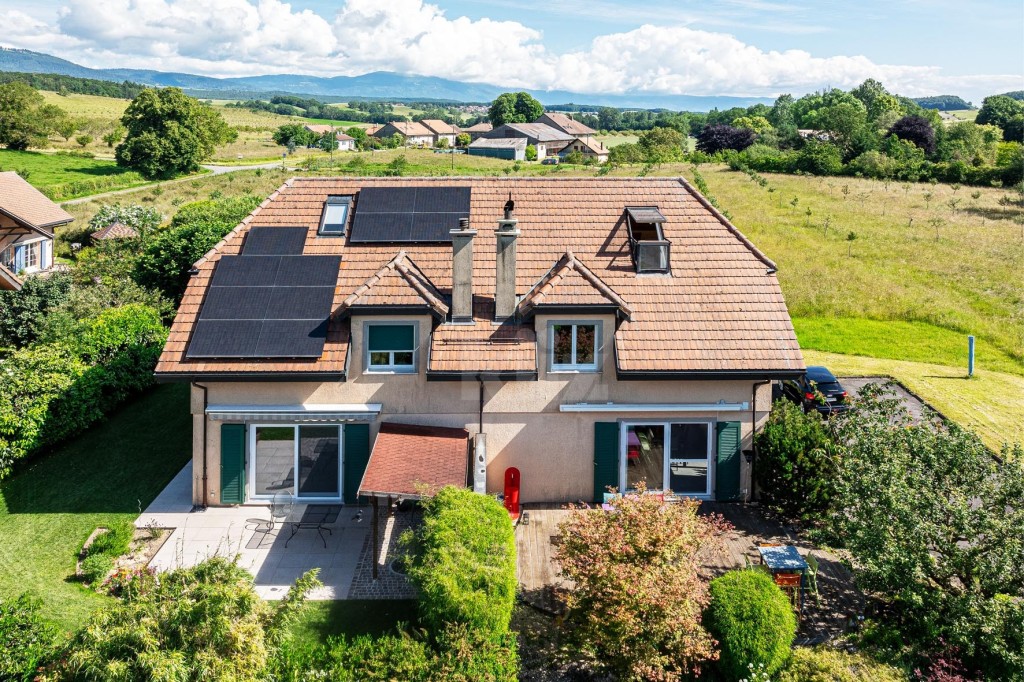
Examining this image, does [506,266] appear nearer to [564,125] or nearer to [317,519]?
[317,519]

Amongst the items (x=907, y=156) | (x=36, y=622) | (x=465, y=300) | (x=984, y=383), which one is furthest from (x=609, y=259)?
(x=907, y=156)

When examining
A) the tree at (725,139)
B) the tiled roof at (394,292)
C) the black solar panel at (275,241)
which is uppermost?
the tree at (725,139)

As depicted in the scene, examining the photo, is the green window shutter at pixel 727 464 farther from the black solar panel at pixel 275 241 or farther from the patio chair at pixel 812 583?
the black solar panel at pixel 275 241

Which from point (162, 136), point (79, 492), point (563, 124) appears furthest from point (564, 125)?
point (79, 492)

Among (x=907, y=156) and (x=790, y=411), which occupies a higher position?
(x=907, y=156)

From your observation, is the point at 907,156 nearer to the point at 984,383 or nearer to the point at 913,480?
the point at 984,383

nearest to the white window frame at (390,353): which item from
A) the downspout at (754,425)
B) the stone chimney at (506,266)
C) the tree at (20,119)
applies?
the stone chimney at (506,266)

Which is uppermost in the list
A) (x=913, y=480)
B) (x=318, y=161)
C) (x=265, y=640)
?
(x=318, y=161)
